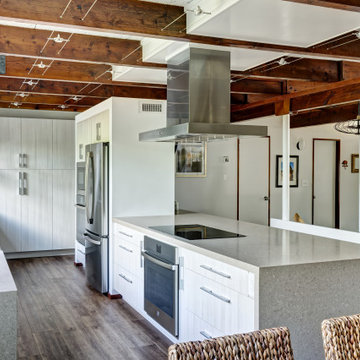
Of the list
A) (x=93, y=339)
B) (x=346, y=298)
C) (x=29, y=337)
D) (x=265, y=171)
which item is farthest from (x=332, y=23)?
(x=265, y=171)

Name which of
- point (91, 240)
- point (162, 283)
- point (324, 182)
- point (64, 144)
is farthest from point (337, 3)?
point (324, 182)

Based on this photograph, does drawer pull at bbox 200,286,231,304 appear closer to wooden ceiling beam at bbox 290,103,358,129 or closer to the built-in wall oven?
the built-in wall oven

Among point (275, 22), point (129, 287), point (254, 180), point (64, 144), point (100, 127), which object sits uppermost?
point (275, 22)

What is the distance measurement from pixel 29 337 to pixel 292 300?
7.61 ft

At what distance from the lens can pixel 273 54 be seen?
13.8 feet

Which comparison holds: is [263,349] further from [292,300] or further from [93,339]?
[93,339]

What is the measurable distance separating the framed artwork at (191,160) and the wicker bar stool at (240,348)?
5989 mm

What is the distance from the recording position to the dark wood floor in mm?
3688

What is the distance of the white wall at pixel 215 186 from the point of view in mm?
7648

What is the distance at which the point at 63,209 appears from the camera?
749cm

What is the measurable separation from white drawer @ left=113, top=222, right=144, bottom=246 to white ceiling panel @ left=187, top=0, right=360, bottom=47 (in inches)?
79.8

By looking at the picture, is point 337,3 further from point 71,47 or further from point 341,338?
point 71,47

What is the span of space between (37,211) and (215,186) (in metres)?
2.87

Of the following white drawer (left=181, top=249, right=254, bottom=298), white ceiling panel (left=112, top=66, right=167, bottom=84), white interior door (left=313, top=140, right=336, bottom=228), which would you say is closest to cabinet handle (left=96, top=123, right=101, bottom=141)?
white ceiling panel (left=112, top=66, right=167, bottom=84)
